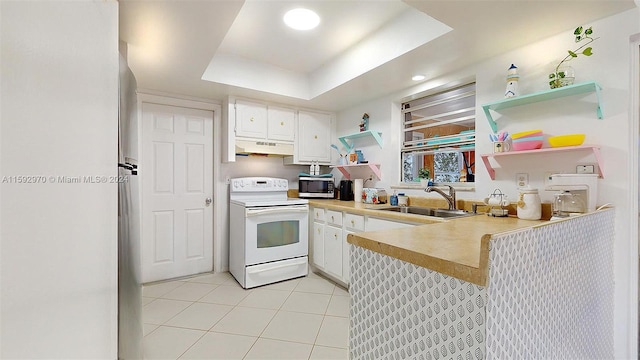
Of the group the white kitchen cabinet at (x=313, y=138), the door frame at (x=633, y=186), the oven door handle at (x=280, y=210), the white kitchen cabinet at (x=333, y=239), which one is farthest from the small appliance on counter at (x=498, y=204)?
the white kitchen cabinet at (x=313, y=138)

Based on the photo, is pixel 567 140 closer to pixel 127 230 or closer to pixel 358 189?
pixel 358 189

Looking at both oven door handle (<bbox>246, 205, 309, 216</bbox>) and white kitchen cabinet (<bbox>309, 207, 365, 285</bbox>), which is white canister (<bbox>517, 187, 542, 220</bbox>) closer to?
white kitchen cabinet (<bbox>309, 207, 365, 285</bbox>)

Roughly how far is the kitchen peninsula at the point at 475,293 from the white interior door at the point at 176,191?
265 centimetres

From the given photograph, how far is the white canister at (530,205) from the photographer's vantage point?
1717 mm

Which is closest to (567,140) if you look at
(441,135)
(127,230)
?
(441,135)

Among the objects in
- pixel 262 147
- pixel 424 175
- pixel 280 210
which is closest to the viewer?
pixel 424 175

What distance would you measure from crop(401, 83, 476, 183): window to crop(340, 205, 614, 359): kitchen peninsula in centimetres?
133

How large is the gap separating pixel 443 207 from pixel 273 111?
217cm

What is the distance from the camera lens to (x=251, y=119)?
10.4ft

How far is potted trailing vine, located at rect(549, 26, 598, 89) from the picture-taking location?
158 centimetres

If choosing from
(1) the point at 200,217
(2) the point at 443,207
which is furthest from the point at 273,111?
(2) the point at 443,207

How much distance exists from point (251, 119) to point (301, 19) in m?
1.37
